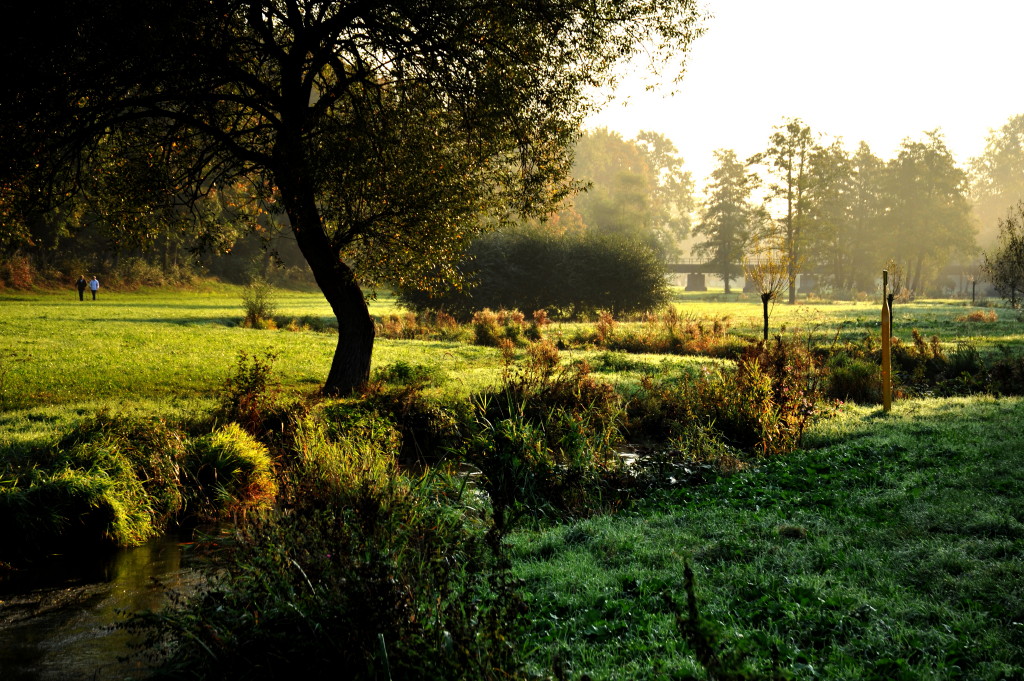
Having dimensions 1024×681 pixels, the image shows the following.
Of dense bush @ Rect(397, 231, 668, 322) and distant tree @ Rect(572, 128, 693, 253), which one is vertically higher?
distant tree @ Rect(572, 128, 693, 253)

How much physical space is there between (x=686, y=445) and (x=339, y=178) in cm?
647

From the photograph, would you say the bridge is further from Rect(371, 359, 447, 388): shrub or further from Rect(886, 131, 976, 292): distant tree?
Rect(371, 359, 447, 388): shrub

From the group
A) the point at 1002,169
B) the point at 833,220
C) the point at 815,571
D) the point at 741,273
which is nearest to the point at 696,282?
the point at 741,273

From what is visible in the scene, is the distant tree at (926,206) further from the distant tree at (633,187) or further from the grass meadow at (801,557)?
the grass meadow at (801,557)

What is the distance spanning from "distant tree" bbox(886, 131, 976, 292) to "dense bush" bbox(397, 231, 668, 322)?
49.0m

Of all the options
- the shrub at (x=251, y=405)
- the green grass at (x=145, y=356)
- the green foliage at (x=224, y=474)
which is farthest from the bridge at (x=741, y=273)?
the green foliage at (x=224, y=474)

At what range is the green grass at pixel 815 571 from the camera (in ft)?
14.5

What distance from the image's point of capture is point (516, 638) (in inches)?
171

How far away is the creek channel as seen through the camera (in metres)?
5.51

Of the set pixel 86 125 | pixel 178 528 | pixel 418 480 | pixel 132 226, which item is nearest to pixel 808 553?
pixel 418 480

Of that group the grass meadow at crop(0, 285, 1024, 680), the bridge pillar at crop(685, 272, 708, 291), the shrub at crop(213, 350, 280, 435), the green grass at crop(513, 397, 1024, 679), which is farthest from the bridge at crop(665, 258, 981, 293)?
the green grass at crop(513, 397, 1024, 679)

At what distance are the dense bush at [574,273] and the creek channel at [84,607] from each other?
29689 mm

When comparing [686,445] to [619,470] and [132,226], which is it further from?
[132,226]

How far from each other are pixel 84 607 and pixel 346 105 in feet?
32.1
